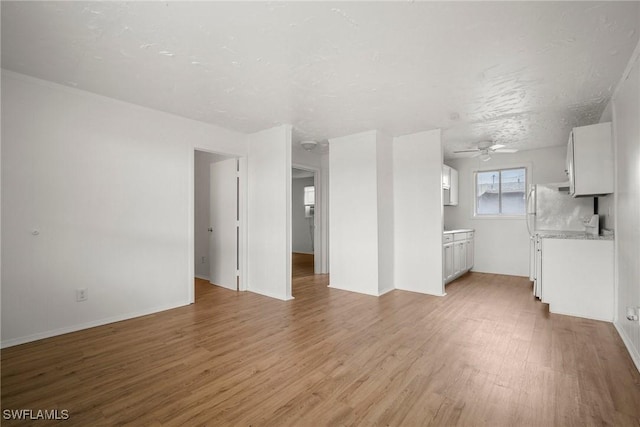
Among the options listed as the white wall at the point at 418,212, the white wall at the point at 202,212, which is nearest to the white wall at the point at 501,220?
the white wall at the point at 418,212

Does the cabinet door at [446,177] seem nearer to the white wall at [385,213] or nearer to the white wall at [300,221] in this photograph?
the white wall at [385,213]

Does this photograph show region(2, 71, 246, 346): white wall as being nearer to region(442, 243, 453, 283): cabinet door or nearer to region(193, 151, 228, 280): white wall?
region(193, 151, 228, 280): white wall

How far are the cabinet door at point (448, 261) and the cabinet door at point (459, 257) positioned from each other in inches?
6.8

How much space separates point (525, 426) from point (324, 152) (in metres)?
4.92

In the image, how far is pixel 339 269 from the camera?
473 centimetres

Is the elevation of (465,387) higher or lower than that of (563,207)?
lower

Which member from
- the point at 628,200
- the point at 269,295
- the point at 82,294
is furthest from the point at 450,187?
the point at 82,294

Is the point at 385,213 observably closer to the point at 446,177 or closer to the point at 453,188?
the point at 446,177

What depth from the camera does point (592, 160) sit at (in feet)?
10.6

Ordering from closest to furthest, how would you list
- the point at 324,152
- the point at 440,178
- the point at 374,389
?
the point at 374,389 < the point at 440,178 < the point at 324,152

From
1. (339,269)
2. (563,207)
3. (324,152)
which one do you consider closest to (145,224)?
(339,269)

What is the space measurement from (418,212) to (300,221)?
5.55m

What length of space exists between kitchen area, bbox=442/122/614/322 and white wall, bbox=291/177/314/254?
430cm

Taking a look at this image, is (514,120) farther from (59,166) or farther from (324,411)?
(59,166)
